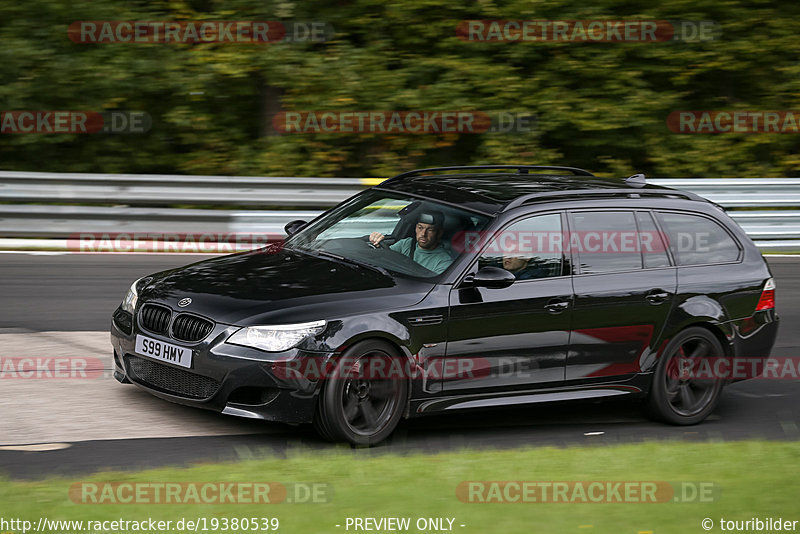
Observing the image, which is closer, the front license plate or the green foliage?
the front license plate

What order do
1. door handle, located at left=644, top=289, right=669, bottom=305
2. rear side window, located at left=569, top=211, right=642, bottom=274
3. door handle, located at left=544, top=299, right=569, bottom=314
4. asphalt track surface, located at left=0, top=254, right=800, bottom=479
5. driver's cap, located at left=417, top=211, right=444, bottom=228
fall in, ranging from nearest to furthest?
asphalt track surface, located at left=0, top=254, right=800, bottom=479, door handle, located at left=544, top=299, right=569, bottom=314, driver's cap, located at left=417, top=211, right=444, bottom=228, rear side window, located at left=569, top=211, right=642, bottom=274, door handle, located at left=644, top=289, right=669, bottom=305

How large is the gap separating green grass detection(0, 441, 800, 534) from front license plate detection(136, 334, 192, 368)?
80cm

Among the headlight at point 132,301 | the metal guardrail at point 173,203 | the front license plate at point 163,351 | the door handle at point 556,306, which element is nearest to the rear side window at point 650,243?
the door handle at point 556,306

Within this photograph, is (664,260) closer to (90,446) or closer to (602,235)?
(602,235)

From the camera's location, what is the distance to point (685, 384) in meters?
7.65

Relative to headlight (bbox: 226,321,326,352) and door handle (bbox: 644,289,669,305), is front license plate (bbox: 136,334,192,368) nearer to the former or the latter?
headlight (bbox: 226,321,326,352)

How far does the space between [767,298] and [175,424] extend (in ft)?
14.0

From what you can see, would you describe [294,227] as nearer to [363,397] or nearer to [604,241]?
[363,397]

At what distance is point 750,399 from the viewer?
8438mm

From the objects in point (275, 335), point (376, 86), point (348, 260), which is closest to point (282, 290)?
point (275, 335)

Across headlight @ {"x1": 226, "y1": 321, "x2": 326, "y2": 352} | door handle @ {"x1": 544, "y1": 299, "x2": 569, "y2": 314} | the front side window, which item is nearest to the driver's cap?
the front side window

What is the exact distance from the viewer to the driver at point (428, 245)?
6837 millimetres

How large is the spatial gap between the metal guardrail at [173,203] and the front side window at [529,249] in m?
6.93

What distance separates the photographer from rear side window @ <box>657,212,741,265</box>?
7.68 metres
